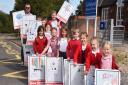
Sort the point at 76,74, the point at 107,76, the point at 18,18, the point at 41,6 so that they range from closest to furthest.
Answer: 1. the point at 107,76
2. the point at 76,74
3. the point at 18,18
4. the point at 41,6

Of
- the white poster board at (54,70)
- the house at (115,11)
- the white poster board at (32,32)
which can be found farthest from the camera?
the house at (115,11)

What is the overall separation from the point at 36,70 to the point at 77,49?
191cm

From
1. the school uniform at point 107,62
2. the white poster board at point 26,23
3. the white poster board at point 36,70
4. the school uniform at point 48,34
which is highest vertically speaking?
the white poster board at point 26,23

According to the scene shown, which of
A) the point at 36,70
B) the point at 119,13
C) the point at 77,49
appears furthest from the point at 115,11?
the point at 77,49

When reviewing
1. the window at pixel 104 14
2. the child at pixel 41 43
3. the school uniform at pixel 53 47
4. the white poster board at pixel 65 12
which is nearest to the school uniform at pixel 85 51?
the school uniform at pixel 53 47

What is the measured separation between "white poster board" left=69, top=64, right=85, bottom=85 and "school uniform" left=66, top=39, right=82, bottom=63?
18cm

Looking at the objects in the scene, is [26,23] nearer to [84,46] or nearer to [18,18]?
[18,18]

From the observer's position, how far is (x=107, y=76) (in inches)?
360

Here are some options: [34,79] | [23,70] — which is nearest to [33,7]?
[23,70]

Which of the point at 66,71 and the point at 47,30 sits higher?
the point at 47,30

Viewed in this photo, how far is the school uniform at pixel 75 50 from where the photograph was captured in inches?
406

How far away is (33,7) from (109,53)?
41587mm

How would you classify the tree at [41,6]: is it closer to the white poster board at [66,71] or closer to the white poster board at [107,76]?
the white poster board at [66,71]

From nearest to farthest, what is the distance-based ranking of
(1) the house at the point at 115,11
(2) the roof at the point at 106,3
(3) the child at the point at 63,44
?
(3) the child at the point at 63,44, (1) the house at the point at 115,11, (2) the roof at the point at 106,3
